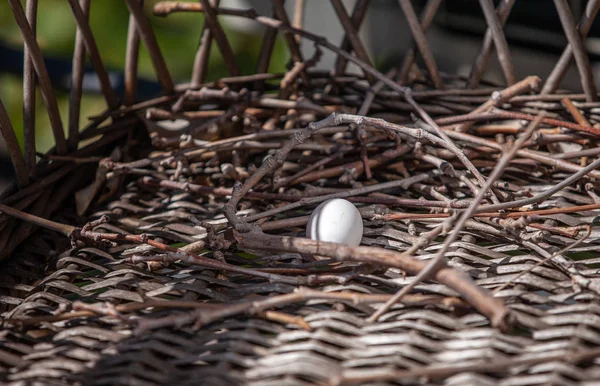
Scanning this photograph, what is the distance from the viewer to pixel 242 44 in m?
1.73

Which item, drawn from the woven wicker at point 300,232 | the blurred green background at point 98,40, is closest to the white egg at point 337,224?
the woven wicker at point 300,232

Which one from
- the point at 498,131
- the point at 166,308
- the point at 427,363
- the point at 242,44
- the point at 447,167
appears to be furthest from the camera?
the point at 242,44

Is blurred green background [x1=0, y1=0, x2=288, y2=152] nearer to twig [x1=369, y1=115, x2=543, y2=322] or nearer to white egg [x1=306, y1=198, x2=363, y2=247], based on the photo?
white egg [x1=306, y1=198, x2=363, y2=247]

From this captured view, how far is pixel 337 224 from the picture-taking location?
630 millimetres

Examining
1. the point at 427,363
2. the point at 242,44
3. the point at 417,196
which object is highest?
the point at 242,44

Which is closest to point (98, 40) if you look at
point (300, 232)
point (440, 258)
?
point (300, 232)

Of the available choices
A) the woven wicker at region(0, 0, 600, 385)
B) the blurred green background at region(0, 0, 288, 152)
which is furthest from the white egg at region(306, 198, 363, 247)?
the blurred green background at region(0, 0, 288, 152)

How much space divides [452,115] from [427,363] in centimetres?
47

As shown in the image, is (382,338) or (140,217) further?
(140,217)

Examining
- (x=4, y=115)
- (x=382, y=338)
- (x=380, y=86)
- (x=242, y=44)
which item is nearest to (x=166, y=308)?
(x=382, y=338)

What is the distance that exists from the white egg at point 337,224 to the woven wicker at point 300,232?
3 cm

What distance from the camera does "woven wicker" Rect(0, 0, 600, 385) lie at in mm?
490

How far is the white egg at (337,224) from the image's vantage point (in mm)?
629

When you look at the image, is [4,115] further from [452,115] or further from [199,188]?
[452,115]
